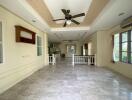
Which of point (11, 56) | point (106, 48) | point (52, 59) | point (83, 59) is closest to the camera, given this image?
point (11, 56)

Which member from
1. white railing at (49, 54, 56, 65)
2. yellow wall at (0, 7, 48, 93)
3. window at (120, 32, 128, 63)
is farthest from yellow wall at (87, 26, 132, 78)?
yellow wall at (0, 7, 48, 93)

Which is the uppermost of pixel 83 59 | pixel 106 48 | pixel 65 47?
pixel 65 47

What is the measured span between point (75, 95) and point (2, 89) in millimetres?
2257

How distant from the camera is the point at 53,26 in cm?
823

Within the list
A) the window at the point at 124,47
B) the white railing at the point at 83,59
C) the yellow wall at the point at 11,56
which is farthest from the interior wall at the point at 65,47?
the yellow wall at the point at 11,56

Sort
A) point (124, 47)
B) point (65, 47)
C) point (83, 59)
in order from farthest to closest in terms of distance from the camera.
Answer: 1. point (65, 47)
2. point (83, 59)
3. point (124, 47)

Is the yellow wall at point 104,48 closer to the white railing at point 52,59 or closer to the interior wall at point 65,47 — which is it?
the white railing at point 52,59

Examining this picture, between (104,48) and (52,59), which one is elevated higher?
(104,48)

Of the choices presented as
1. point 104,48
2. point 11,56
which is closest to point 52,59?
point 104,48

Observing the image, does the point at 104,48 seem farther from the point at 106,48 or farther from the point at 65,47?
the point at 65,47

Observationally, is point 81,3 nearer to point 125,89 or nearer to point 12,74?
point 125,89

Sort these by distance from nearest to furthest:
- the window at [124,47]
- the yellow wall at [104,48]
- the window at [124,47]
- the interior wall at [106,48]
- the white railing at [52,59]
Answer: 1. the window at [124,47]
2. the window at [124,47]
3. the interior wall at [106,48]
4. the yellow wall at [104,48]
5. the white railing at [52,59]

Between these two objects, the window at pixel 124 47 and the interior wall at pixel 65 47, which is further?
the interior wall at pixel 65 47

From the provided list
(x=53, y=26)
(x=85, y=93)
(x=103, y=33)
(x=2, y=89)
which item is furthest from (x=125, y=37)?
(x=2, y=89)
